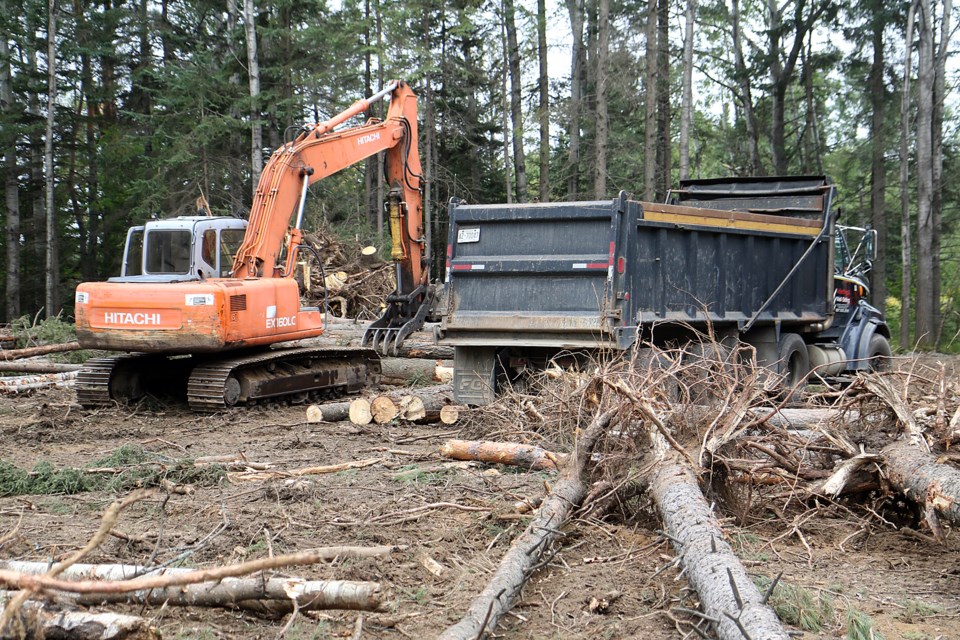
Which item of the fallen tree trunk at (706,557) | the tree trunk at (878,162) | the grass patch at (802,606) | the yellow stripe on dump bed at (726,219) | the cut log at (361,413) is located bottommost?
the grass patch at (802,606)

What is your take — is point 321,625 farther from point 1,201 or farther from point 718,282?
point 1,201

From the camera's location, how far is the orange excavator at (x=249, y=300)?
10352 millimetres

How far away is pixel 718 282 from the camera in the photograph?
10180mm

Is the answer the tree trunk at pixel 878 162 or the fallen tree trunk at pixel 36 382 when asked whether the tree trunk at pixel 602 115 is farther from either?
the fallen tree trunk at pixel 36 382

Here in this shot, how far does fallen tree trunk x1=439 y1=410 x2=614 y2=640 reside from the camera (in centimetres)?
361

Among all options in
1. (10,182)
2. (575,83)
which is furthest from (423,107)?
(10,182)

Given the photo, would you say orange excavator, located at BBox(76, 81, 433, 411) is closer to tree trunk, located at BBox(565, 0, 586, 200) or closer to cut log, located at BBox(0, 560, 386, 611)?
cut log, located at BBox(0, 560, 386, 611)

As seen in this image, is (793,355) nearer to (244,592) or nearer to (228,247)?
(228,247)

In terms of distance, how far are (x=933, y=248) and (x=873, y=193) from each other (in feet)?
8.53

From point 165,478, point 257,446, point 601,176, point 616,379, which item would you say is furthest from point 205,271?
point 601,176

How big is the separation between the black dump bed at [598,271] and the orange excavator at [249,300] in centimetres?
276

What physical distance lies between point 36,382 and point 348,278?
26.5 ft

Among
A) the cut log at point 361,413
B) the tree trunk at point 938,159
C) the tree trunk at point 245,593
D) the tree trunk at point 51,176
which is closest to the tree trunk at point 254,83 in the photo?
the tree trunk at point 51,176

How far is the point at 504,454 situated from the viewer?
6.75m
